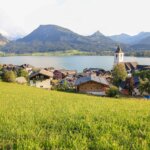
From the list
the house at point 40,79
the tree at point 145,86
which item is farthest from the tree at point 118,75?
the house at point 40,79

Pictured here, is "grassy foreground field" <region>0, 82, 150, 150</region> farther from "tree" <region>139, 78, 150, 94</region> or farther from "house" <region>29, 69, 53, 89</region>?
"house" <region>29, 69, 53, 89</region>

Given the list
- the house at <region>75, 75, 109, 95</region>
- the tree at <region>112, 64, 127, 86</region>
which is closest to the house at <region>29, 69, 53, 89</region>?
the house at <region>75, 75, 109, 95</region>

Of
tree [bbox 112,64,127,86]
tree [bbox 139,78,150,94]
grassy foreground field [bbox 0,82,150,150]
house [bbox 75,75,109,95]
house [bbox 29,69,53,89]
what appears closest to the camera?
grassy foreground field [bbox 0,82,150,150]

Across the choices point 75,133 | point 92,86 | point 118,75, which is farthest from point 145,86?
point 75,133

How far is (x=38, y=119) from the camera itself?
10078 millimetres

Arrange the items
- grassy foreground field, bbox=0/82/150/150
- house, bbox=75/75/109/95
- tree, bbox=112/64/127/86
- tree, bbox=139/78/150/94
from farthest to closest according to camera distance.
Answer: tree, bbox=112/64/127/86 < house, bbox=75/75/109/95 < tree, bbox=139/78/150/94 < grassy foreground field, bbox=0/82/150/150

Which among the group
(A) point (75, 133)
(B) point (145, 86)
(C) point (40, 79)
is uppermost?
(A) point (75, 133)

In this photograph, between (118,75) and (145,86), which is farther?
(118,75)

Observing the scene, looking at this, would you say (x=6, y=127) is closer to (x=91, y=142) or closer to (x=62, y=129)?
(x=62, y=129)

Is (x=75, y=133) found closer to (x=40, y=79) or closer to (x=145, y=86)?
(x=145, y=86)

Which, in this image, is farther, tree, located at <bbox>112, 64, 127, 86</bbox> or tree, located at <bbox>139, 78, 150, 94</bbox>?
tree, located at <bbox>112, 64, 127, 86</bbox>

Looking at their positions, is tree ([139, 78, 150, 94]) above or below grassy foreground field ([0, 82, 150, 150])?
below

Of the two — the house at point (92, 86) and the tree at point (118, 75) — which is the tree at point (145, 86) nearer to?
the house at point (92, 86)

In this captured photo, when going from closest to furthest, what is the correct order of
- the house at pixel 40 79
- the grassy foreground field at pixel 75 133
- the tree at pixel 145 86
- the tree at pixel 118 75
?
the grassy foreground field at pixel 75 133
the tree at pixel 145 86
the house at pixel 40 79
the tree at pixel 118 75
